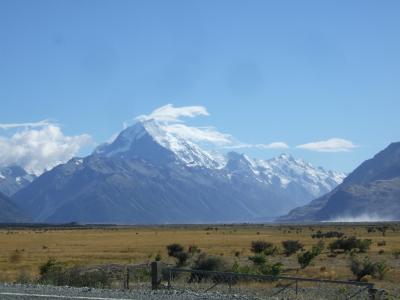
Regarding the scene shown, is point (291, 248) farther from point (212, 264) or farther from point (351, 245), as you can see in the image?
point (212, 264)

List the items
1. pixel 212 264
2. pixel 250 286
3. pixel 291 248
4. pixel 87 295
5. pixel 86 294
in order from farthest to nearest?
1. pixel 291 248
2. pixel 212 264
3. pixel 250 286
4. pixel 86 294
5. pixel 87 295

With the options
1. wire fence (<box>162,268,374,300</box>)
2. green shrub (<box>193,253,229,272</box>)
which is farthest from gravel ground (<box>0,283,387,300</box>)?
Result: green shrub (<box>193,253,229,272</box>)

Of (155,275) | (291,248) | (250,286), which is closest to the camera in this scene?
(155,275)

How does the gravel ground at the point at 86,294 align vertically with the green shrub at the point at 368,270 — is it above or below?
above

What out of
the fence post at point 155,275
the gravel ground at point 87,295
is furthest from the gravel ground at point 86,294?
the fence post at point 155,275

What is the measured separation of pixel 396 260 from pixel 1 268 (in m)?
27.8

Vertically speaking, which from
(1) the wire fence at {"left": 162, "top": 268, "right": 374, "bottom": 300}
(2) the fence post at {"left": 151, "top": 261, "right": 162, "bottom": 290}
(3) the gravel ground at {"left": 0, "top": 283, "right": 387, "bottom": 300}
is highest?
(2) the fence post at {"left": 151, "top": 261, "right": 162, "bottom": 290}

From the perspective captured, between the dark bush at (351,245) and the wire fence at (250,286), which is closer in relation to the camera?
the wire fence at (250,286)

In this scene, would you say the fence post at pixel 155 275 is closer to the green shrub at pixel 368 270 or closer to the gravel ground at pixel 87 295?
the gravel ground at pixel 87 295

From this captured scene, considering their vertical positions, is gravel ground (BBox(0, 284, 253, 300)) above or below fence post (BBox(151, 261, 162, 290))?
below

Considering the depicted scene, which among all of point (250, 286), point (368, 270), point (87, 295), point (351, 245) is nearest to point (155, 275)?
point (87, 295)

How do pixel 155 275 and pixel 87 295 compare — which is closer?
pixel 87 295

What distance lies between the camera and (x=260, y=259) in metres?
45.0

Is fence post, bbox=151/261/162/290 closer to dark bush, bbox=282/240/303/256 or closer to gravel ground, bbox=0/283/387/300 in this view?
gravel ground, bbox=0/283/387/300
